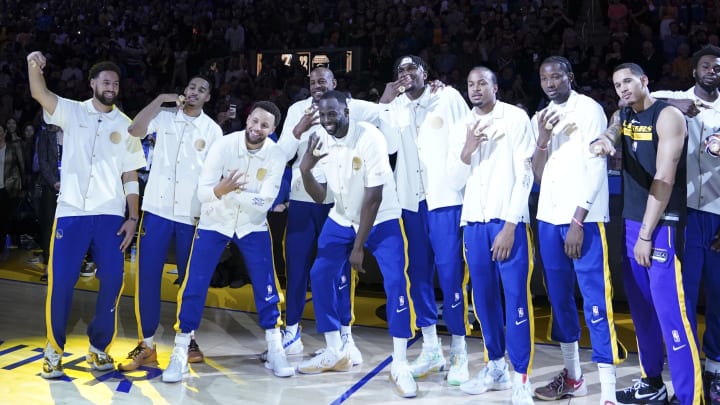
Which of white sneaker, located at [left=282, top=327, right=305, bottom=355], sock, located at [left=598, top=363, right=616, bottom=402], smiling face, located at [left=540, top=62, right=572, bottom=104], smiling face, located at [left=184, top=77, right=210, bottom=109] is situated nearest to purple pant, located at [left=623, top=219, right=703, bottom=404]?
sock, located at [left=598, top=363, right=616, bottom=402]

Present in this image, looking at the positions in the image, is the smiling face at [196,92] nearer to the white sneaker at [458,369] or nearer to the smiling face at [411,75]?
the smiling face at [411,75]

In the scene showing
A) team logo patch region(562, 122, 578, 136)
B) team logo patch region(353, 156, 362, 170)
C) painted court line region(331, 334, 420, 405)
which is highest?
team logo patch region(562, 122, 578, 136)

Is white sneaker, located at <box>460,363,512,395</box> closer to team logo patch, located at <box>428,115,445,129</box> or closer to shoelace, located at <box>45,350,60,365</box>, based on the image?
team logo patch, located at <box>428,115,445,129</box>

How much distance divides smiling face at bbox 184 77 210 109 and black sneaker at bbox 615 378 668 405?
370cm

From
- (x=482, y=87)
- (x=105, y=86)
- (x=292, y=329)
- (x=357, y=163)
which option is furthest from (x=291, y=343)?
(x=482, y=87)

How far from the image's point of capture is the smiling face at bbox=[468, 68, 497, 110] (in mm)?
5059

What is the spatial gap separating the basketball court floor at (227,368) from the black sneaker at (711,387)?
0.48 m

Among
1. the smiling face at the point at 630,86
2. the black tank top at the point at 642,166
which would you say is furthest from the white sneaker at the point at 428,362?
the smiling face at the point at 630,86

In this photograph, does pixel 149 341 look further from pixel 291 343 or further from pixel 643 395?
pixel 643 395

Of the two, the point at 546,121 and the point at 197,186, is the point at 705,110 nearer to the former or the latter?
the point at 546,121

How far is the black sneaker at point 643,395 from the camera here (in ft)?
16.5

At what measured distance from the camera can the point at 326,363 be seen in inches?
225

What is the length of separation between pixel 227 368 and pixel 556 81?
3.21m

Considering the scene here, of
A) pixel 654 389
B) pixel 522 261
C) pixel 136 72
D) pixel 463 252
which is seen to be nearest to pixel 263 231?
pixel 463 252
